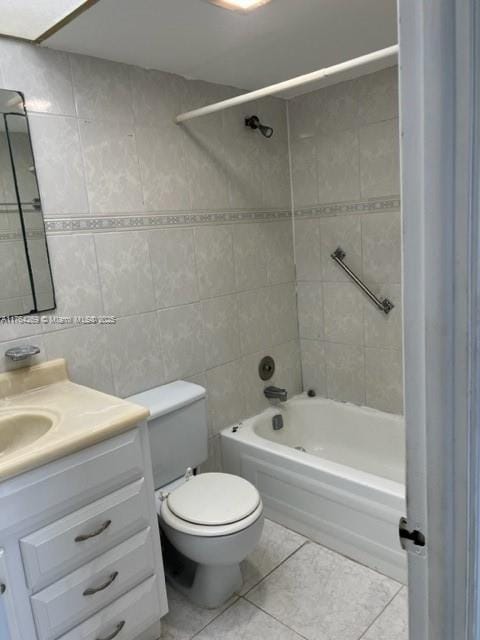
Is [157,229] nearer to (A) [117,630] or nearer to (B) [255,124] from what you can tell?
(B) [255,124]

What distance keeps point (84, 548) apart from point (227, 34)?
1.83 meters

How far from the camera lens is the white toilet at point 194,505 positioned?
5.53 feet

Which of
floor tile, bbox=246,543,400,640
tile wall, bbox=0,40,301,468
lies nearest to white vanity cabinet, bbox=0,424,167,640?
floor tile, bbox=246,543,400,640

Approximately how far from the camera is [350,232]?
2578mm

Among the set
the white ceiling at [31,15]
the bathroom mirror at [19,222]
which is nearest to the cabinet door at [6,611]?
the bathroom mirror at [19,222]

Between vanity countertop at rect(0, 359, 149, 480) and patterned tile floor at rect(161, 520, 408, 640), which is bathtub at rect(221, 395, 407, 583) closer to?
patterned tile floor at rect(161, 520, 408, 640)

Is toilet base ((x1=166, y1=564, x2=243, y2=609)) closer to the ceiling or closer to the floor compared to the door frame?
closer to the floor

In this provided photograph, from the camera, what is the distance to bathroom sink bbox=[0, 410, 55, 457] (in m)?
1.49

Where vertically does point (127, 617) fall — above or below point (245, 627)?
above

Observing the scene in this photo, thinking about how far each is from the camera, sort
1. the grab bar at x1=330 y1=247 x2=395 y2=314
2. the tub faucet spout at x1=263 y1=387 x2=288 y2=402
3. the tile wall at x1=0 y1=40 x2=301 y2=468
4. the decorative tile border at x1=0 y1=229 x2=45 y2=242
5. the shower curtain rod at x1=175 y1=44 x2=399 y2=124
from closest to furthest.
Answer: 1. the shower curtain rod at x1=175 y1=44 x2=399 y2=124
2. the decorative tile border at x1=0 y1=229 x2=45 y2=242
3. the tile wall at x1=0 y1=40 x2=301 y2=468
4. the grab bar at x1=330 y1=247 x2=395 y2=314
5. the tub faucet spout at x1=263 y1=387 x2=288 y2=402

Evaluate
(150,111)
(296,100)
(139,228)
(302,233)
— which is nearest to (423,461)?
(139,228)

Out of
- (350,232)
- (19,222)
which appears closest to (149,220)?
(19,222)

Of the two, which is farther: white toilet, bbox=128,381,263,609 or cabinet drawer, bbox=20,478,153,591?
white toilet, bbox=128,381,263,609

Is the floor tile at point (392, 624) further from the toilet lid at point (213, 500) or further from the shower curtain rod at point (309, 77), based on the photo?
the shower curtain rod at point (309, 77)
